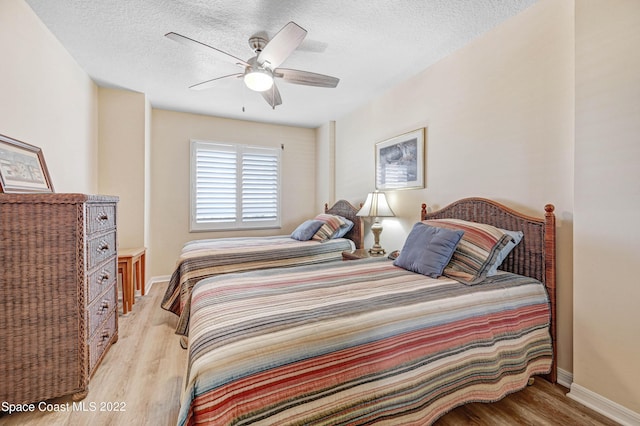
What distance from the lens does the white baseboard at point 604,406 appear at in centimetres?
145

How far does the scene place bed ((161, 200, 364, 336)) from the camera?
2594mm

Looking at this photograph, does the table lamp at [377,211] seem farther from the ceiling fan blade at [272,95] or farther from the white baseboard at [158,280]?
the white baseboard at [158,280]

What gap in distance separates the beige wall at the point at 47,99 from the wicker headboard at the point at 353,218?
307 cm

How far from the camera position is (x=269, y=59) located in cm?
215

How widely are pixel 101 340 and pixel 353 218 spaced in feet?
9.32


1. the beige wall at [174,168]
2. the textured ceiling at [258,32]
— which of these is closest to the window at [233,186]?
the beige wall at [174,168]

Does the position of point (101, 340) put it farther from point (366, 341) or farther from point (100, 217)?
point (366, 341)

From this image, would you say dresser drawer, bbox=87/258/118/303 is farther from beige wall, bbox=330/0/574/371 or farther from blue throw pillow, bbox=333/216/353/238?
beige wall, bbox=330/0/574/371

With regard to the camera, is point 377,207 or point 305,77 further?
point 377,207

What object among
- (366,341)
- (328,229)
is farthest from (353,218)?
(366,341)

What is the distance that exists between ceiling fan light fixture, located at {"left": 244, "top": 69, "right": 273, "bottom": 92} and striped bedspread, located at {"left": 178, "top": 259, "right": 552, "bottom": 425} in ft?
5.06

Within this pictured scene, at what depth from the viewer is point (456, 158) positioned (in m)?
2.56

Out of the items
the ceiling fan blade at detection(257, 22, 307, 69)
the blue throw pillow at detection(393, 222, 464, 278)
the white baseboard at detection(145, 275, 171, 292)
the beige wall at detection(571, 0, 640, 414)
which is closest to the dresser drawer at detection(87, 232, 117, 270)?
the ceiling fan blade at detection(257, 22, 307, 69)

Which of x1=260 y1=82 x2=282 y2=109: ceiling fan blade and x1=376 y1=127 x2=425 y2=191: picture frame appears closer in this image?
x1=260 y1=82 x2=282 y2=109: ceiling fan blade
